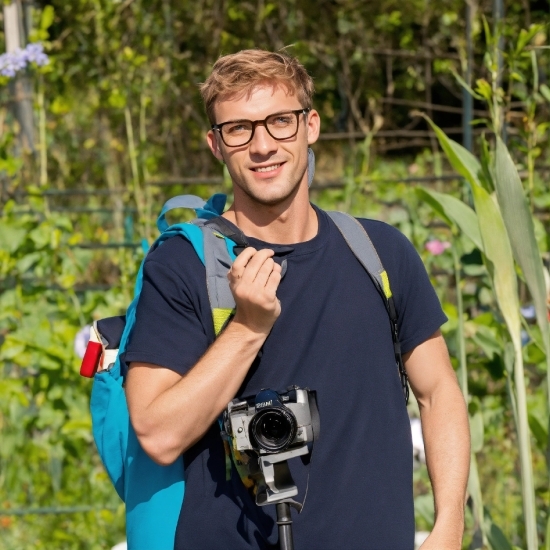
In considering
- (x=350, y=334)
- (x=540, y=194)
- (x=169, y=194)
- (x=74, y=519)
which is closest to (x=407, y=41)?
(x=169, y=194)

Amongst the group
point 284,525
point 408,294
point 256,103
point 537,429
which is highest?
point 256,103

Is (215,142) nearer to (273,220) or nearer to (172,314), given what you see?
(273,220)

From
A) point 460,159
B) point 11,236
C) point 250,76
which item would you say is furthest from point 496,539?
point 11,236

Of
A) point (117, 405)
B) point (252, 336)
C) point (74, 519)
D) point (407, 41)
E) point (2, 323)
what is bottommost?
point (74, 519)

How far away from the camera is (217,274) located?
1.66 m

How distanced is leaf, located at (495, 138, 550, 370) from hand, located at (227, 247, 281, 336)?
2.32 feet

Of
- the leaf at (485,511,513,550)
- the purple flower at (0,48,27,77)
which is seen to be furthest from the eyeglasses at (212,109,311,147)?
the purple flower at (0,48,27,77)

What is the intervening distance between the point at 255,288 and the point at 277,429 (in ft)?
0.70

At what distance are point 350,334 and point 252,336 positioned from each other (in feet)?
0.76

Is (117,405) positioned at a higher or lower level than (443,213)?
lower

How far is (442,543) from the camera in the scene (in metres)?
1.65

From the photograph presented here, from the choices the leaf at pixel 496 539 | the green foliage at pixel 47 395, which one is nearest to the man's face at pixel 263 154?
the leaf at pixel 496 539

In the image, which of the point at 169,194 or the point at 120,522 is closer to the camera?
the point at 120,522

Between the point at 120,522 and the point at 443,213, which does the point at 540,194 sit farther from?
the point at 120,522
